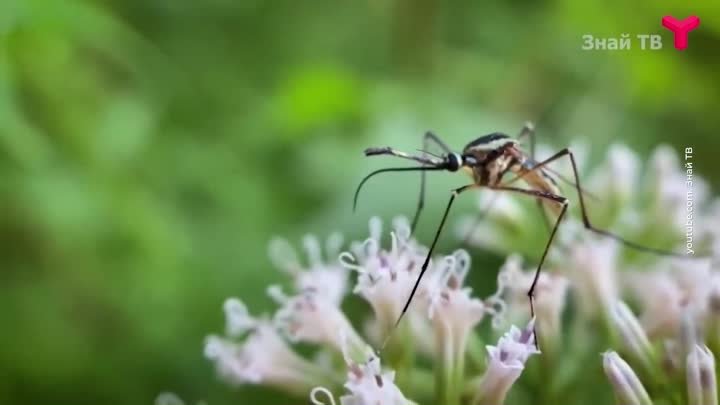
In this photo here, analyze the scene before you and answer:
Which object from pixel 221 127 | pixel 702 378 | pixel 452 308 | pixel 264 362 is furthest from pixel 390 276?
pixel 221 127

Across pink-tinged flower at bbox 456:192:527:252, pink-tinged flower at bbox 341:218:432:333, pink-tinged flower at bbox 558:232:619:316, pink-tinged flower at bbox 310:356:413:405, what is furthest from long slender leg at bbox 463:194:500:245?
pink-tinged flower at bbox 310:356:413:405

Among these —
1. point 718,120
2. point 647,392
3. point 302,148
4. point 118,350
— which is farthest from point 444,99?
point 647,392

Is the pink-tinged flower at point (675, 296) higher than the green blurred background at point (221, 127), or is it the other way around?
the green blurred background at point (221, 127)

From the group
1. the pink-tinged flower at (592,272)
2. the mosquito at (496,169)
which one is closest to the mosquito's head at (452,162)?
the mosquito at (496,169)

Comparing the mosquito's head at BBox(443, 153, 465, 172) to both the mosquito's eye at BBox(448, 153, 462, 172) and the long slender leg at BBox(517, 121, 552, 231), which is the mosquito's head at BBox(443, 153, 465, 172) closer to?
the mosquito's eye at BBox(448, 153, 462, 172)

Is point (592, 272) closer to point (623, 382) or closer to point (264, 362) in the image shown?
point (623, 382)

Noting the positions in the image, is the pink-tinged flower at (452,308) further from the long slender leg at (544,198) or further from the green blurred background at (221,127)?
the green blurred background at (221,127)
